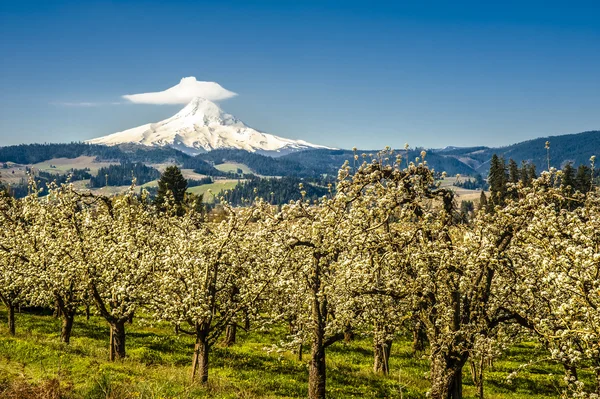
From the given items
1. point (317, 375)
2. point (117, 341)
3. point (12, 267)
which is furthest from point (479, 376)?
point (12, 267)

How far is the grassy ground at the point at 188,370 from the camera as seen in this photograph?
18172 millimetres

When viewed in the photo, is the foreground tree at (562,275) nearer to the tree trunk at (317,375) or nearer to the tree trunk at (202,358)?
the tree trunk at (317,375)

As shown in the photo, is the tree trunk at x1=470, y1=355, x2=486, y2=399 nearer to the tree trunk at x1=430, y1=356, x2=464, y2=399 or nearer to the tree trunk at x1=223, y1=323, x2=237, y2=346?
the tree trunk at x1=430, y1=356, x2=464, y2=399

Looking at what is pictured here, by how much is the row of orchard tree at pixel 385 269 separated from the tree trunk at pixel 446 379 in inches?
1.8

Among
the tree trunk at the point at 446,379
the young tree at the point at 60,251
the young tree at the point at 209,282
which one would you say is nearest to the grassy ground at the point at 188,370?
the tree trunk at the point at 446,379

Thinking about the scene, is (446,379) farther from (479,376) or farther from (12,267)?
(12,267)

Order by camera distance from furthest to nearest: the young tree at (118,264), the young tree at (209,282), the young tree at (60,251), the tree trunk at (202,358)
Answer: the young tree at (60,251), the young tree at (118,264), the tree trunk at (202,358), the young tree at (209,282)

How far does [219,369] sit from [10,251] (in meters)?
15.0

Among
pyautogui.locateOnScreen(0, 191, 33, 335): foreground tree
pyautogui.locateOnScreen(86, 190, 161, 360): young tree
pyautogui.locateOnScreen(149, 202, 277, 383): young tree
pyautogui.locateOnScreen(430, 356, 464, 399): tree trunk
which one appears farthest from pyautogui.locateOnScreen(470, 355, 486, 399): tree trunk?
pyautogui.locateOnScreen(0, 191, 33, 335): foreground tree

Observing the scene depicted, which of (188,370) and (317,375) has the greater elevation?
(317,375)

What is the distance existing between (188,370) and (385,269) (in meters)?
12.5

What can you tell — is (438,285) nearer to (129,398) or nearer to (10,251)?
(129,398)

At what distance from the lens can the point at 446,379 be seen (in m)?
16.5

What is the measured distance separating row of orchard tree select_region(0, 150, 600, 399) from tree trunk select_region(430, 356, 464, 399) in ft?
0.15
